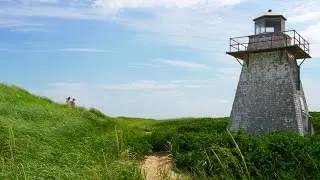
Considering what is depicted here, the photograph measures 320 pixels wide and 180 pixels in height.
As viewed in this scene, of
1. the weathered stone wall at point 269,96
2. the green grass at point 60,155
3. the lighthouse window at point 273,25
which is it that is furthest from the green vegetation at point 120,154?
the lighthouse window at point 273,25

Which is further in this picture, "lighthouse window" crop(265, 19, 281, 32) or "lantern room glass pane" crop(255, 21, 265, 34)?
"lantern room glass pane" crop(255, 21, 265, 34)

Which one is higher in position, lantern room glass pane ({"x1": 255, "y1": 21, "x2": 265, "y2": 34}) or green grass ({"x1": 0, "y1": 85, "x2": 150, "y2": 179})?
lantern room glass pane ({"x1": 255, "y1": 21, "x2": 265, "y2": 34})

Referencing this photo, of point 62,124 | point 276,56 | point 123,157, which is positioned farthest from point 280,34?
point 123,157

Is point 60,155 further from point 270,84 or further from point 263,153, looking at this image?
point 270,84

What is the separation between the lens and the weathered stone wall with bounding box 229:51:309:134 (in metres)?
21.1

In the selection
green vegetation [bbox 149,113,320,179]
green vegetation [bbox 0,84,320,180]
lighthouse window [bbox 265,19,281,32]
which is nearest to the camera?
green vegetation [bbox 0,84,320,180]

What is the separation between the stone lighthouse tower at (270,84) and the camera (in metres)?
21.2

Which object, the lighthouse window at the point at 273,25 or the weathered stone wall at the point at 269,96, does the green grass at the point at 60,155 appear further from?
the lighthouse window at the point at 273,25

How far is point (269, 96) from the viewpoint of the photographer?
2183 cm

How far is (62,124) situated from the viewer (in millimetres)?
13883

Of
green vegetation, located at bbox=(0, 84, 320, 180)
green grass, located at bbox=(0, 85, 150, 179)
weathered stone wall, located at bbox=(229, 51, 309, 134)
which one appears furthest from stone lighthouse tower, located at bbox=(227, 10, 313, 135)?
green grass, located at bbox=(0, 85, 150, 179)

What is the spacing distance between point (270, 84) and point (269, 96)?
63 cm

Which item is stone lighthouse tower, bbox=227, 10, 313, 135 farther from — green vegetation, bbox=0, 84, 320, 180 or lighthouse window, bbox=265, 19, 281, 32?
green vegetation, bbox=0, 84, 320, 180

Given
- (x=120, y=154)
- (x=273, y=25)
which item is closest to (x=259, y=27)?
(x=273, y=25)
